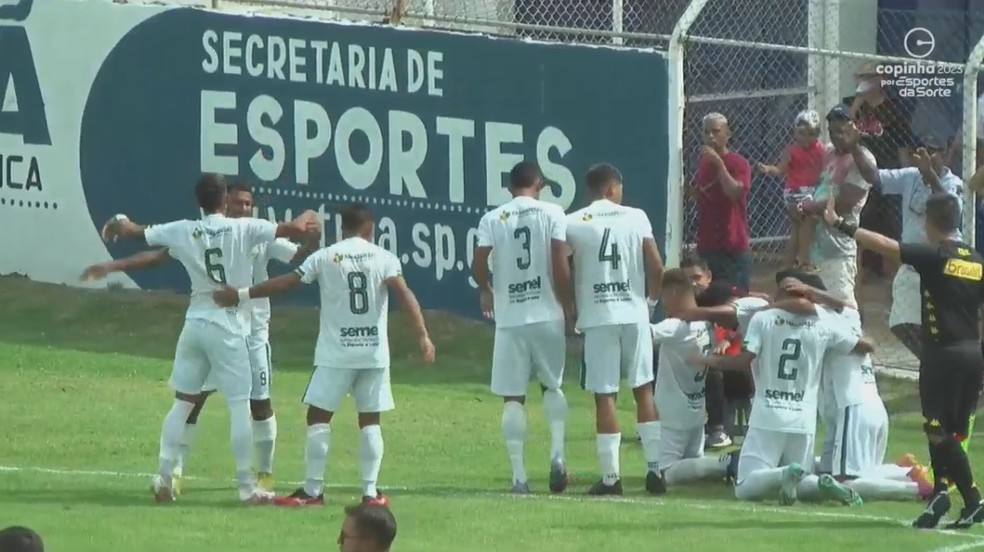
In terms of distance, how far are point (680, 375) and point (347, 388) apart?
96.6 inches

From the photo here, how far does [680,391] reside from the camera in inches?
533

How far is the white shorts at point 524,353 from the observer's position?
13008 mm

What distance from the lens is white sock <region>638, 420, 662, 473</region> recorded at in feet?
42.6

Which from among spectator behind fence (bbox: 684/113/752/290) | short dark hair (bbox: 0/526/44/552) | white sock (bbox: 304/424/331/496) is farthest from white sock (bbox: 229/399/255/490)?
spectator behind fence (bbox: 684/113/752/290)

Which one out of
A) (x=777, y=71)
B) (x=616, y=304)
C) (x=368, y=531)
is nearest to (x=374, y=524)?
(x=368, y=531)

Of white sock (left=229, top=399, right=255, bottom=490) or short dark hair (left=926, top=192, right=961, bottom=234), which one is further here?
white sock (left=229, top=399, right=255, bottom=490)

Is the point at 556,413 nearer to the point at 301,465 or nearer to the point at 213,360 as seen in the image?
the point at 301,465

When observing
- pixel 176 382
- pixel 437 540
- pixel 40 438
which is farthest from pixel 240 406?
pixel 40 438

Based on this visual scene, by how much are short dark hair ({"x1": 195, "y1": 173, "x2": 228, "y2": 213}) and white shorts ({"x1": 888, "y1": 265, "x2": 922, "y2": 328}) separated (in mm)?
5835

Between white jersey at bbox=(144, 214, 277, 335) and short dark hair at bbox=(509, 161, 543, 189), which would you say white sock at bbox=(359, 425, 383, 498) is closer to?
white jersey at bbox=(144, 214, 277, 335)

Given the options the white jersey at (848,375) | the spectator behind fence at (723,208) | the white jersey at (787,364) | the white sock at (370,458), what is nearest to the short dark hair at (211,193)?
the white sock at (370,458)

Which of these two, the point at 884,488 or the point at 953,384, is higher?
the point at 953,384

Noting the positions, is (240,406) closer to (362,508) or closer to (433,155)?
(362,508)

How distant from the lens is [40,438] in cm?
1452
